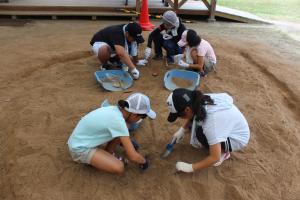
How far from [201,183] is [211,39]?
3.70 meters

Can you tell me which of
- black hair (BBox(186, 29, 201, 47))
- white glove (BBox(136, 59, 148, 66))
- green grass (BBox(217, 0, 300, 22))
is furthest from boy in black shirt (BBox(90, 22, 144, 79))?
green grass (BBox(217, 0, 300, 22))

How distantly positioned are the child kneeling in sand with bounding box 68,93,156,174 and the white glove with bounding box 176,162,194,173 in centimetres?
24

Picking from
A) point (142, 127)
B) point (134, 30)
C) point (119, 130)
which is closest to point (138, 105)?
point (119, 130)

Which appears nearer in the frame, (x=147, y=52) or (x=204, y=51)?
(x=204, y=51)

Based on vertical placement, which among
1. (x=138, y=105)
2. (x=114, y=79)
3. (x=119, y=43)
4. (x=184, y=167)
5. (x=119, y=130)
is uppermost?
(x=119, y=43)

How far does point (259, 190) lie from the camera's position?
8.02 ft

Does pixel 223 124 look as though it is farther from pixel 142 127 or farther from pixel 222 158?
pixel 142 127

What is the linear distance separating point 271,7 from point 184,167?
8642 millimetres

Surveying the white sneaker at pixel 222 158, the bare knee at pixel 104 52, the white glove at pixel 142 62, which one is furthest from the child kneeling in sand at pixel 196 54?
the white sneaker at pixel 222 158

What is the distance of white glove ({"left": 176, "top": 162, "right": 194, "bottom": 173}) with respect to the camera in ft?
7.98

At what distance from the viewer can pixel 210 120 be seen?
2340 mm

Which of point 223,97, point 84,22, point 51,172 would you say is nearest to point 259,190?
point 223,97

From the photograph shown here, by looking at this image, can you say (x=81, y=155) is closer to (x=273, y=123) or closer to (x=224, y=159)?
(x=224, y=159)

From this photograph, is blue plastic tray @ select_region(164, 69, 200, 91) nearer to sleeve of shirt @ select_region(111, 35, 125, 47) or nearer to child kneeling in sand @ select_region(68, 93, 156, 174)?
sleeve of shirt @ select_region(111, 35, 125, 47)
